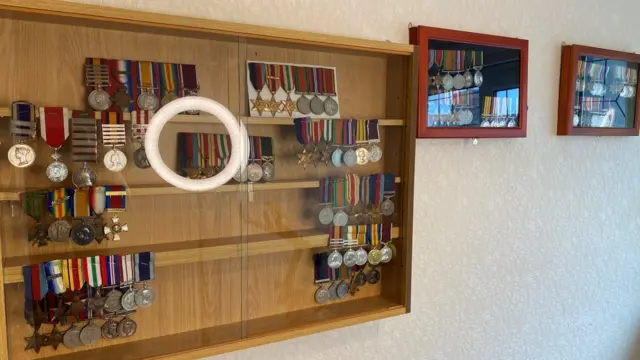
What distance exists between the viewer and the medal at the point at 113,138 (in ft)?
3.68

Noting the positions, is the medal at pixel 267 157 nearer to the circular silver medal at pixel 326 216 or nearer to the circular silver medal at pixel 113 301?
the circular silver medal at pixel 326 216

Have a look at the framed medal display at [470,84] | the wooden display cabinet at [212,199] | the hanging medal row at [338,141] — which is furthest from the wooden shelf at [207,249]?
the framed medal display at [470,84]

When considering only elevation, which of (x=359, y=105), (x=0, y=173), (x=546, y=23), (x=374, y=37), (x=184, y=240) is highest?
(x=546, y=23)

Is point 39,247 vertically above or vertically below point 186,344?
above

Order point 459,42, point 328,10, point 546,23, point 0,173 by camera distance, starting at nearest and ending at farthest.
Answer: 1. point 0,173
2. point 328,10
3. point 459,42
4. point 546,23

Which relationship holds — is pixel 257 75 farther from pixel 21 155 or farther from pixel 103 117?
pixel 21 155

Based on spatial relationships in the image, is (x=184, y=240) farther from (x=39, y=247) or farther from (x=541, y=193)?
(x=541, y=193)

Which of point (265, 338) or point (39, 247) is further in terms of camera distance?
point (265, 338)

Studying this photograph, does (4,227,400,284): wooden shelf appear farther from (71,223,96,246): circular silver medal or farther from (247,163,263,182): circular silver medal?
(247,163,263,182): circular silver medal

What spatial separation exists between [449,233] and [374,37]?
0.74 m

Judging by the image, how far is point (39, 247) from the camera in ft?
3.62

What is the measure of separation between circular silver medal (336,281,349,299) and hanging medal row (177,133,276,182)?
413 mm

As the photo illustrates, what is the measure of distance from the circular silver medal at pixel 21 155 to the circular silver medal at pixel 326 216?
0.74 m

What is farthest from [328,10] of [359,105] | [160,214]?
[160,214]
